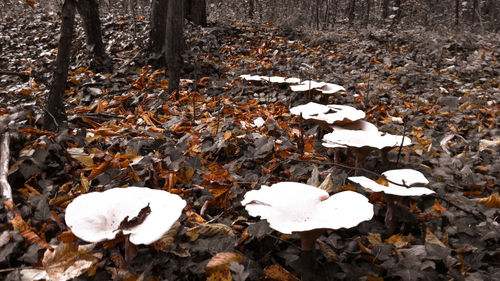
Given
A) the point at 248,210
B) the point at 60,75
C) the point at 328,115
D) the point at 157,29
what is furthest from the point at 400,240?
the point at 157,29

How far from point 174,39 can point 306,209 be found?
12.0 feet

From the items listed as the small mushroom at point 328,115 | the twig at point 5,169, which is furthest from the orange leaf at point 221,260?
the small mushroom at point 328,115

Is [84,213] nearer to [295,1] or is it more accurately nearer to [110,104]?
[110,104]

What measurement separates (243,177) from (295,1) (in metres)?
17.5

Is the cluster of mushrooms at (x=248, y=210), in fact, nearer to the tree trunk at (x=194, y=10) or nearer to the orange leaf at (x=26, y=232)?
the orange leaf at (x=26, y=232)

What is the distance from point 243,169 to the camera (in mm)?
2643

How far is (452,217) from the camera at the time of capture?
1.99 m

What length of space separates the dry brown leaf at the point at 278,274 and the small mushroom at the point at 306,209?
0.15 m

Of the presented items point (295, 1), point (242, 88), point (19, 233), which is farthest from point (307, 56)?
point (295, 1)

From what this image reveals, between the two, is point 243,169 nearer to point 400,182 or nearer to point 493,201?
point 400,182

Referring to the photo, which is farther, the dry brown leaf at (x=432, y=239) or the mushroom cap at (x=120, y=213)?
the dry brown leaf at (x=432, y=239)

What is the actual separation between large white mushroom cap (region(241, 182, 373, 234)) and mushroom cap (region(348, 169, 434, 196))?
0.19 metres

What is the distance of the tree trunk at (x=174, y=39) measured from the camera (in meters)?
4.45

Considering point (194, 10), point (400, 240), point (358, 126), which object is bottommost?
point (400, 240)
